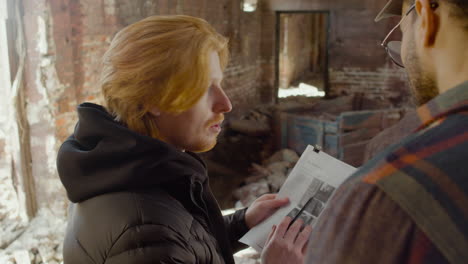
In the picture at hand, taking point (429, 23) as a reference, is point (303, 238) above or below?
below

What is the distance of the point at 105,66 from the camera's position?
142 centimetres

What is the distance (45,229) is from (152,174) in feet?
10.2

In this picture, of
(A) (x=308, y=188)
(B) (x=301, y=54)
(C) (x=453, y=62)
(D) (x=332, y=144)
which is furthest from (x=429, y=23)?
(B) (x=301, y=54)

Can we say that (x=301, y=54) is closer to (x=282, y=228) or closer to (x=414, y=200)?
(x=282, y=228)

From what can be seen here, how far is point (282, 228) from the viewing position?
159 centimetres

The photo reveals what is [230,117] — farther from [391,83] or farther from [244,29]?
[391,83]

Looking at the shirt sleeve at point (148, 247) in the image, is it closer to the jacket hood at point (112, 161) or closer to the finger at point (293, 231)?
the jacket hood at point (112, 161)

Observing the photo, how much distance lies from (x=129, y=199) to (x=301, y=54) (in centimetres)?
1294

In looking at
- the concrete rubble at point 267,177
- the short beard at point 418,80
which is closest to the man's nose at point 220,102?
the short beard at point 418,80

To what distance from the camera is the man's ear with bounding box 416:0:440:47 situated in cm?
90

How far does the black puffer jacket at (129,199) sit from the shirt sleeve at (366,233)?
0.57 metres

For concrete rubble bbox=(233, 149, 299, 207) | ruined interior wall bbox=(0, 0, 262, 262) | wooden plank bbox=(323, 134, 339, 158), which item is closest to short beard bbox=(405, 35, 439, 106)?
ruined interior wall bbox=(0, 0, 262, 262)

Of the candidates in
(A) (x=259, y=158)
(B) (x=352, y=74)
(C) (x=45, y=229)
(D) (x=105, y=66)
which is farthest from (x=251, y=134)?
(D) (x=105, y=66)

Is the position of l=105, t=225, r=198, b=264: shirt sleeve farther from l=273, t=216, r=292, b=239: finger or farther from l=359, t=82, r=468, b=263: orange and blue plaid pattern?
l=359, t=82, r=468, b=263: orange and blue plaid pattern
